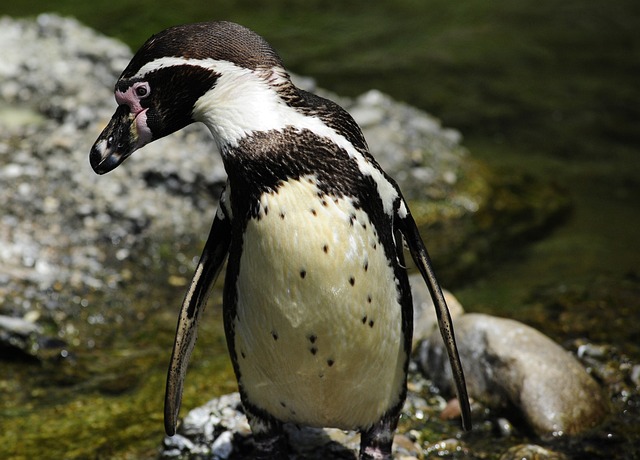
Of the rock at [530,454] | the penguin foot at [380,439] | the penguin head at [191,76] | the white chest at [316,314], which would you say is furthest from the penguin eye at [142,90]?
the rock at [530,454]

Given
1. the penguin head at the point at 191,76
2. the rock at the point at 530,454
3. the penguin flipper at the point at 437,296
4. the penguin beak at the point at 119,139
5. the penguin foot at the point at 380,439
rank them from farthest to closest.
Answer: the rock at the point at 530,454
the penguin foot at the point at 380,439
the penguin flipper at the point at 437,296
the penguin beak at the point at 119,139
the penguin head at the point at 191,76

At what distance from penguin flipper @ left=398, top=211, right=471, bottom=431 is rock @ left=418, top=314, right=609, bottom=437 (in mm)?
584

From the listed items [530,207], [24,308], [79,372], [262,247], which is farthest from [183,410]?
[530,207]

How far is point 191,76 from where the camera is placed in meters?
2.86

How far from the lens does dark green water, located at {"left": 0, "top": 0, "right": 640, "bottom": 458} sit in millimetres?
4455

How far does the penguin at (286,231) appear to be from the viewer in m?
2.86

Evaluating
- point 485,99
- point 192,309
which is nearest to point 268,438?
point 192,309

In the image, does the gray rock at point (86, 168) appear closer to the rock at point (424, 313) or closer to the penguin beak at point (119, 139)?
the rock at point (424, 313)

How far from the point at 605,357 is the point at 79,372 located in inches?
94.8

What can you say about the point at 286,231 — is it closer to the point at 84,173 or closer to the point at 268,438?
the point at 268,438

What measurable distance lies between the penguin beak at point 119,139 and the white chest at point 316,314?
1.43ft

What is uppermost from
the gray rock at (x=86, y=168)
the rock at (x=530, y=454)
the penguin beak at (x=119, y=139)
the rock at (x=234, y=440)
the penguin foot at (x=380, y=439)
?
the penguin beak at (x=119, y=139)

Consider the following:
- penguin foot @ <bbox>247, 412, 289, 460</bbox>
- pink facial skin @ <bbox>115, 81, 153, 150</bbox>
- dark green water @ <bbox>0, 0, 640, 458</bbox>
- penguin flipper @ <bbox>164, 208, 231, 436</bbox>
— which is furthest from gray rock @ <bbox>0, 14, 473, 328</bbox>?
pink facial skin @ <bbox>115, 81, 153, 150</bbox>

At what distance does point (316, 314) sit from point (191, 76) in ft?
2.65
